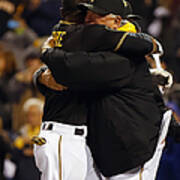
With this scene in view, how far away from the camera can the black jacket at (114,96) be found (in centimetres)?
250

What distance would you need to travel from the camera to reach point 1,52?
18.2 ft

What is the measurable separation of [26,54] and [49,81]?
9.53ft

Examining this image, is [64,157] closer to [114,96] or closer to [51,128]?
[51,128]

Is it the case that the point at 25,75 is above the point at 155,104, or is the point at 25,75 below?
below

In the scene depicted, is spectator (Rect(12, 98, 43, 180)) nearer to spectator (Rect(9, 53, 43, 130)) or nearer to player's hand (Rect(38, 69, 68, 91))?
spectator (Rect(9, 53, 43, 130))

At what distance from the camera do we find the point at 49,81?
271cm

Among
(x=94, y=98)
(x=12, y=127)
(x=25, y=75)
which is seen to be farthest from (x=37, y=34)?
(x=94, y=98)

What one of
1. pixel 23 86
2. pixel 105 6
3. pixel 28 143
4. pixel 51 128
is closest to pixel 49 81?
pixel 51 128

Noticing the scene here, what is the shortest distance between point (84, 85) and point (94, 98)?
12cm

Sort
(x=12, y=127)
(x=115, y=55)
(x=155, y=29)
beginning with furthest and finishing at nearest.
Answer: (x=155, y=29) < (x=12, y=127) < (x=115, y=55)

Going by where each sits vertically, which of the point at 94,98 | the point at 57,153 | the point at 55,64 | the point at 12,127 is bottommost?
the point at 12,127

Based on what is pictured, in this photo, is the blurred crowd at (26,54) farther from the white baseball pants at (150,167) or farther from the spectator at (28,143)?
the white baseball pants at (150,167)

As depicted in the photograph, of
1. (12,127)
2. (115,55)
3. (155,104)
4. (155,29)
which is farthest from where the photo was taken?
(155,29)

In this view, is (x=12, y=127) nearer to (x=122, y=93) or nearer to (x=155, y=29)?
(x=155, y=29)
